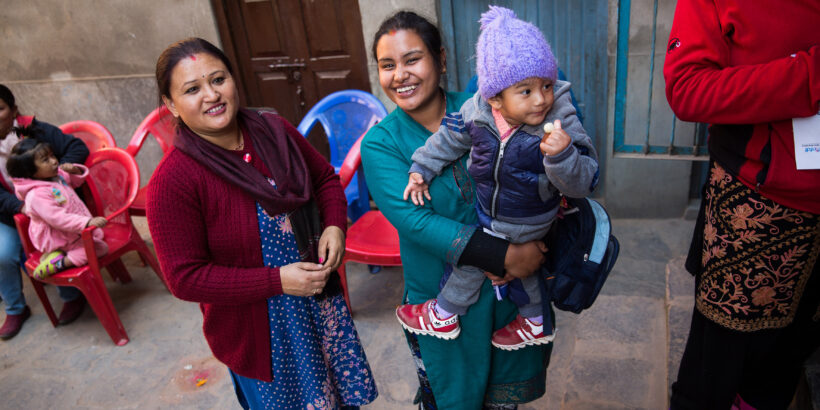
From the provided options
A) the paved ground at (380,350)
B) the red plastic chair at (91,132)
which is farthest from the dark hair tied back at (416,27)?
the red plastic chair at (91,132)

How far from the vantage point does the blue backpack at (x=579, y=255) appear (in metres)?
1.56

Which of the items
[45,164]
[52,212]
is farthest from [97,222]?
[45,164]

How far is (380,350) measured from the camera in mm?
3215

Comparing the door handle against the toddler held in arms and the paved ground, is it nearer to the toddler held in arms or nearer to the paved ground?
the paved ground

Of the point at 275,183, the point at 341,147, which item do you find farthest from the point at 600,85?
the point at 275,183

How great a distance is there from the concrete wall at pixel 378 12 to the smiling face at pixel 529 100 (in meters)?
2.70

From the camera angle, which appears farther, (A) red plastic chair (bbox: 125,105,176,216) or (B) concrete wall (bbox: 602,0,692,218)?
(A) red plastic chair (bbox: 125,105,176,216)

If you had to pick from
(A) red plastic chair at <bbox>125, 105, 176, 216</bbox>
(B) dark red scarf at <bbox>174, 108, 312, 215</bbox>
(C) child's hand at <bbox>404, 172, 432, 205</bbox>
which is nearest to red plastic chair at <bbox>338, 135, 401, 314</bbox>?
(B) dark red scarf at <bbox>174, 108, 312, 215</bbox>

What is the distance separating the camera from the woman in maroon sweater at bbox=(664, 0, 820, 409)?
55.2 inches

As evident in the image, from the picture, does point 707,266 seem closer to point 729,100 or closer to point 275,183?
point 729,100

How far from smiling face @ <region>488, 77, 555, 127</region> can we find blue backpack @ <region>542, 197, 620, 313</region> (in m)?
0.33

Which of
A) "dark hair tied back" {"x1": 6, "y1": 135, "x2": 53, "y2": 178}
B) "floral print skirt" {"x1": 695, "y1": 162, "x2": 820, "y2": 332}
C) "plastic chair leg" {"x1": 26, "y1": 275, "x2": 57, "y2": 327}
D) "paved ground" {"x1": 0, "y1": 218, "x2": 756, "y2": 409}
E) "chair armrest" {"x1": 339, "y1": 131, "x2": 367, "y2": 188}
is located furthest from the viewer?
"plastic chair leg" {"x1": 26, "y1": 275, "x2": 57, "y2": 327}

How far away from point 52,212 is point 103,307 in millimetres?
680

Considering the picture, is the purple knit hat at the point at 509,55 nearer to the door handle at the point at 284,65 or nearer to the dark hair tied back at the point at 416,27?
the dark hair tied back at the point at 416,27
